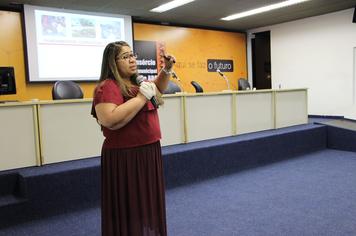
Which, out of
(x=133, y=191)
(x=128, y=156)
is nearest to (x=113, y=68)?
(x=128, y=156)

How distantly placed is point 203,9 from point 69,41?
2.39 metres

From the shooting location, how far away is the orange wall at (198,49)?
21.5 feet

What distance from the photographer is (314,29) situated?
6570 mm

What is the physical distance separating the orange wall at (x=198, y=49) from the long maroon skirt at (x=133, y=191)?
5.10m

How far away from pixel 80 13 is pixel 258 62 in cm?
454

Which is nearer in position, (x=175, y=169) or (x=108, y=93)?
(x=108, y=93)

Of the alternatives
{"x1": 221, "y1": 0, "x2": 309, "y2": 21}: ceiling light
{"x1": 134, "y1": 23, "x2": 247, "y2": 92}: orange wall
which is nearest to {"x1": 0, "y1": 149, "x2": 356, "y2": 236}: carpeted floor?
{"x1": 221, "y1": 0, "x2": 309, "y2": 21}: ceiling light

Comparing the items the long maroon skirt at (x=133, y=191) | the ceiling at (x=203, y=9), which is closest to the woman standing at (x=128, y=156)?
the long maroon skirt at (x=133, y=191)

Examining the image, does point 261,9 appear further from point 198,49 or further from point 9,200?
point 9,200

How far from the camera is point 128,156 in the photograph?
139cm

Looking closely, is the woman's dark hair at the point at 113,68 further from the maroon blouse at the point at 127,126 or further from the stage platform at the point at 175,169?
the stage platform at the point at 175,169

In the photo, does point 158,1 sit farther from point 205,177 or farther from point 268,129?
point 205,177

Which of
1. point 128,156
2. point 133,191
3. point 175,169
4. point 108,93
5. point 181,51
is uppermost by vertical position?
point 181,51

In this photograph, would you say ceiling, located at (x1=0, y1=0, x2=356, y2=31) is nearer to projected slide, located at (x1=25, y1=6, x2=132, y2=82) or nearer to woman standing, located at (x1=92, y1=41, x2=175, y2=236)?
projected slide, located at (x1=25, y1=6, x2=132, y2=82)
